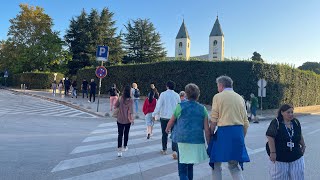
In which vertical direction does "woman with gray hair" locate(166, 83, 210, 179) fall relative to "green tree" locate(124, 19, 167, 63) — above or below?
below

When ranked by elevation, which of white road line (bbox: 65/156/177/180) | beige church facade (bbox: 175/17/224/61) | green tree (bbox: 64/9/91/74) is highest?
beige church facade (bbox: 175/17/224/61)

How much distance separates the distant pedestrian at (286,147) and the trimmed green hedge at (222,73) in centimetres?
1979

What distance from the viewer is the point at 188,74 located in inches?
1007

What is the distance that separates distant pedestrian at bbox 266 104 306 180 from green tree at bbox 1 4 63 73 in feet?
156

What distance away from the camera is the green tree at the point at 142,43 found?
183 ft

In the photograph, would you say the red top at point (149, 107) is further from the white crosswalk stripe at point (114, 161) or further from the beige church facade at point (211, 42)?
the beige church facade at point (211, 42)

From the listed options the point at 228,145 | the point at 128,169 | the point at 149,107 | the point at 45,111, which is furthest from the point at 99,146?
the point at 45,111

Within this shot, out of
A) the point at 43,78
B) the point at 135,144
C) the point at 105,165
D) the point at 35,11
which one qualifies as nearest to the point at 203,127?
the point at 105,165

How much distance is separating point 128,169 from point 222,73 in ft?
61.1

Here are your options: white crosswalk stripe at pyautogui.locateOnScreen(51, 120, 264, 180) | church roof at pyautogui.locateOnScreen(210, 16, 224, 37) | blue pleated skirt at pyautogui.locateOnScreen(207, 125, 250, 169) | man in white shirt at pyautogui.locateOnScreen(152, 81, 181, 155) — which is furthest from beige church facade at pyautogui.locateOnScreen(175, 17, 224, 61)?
blue pleated skirt at pyautogui.locateOnScreen(207, 125, 250, 169)

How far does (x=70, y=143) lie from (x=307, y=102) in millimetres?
29025

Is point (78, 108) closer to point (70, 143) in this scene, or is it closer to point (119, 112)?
point (70, 143)

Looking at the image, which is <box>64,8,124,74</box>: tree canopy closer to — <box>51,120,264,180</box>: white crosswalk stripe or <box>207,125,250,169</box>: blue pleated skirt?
<box>51,120,264,180</box>: white crosswalk stripe

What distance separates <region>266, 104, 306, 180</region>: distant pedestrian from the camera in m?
4.23
